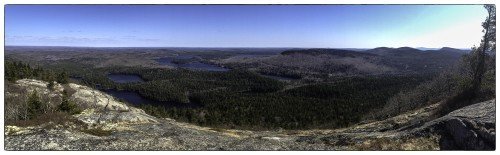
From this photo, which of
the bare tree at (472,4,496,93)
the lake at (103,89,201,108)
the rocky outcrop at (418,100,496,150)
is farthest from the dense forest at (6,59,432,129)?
the rocky outcrop at (418,100,496,150)

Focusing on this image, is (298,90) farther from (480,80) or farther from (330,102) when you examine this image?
(480,80)

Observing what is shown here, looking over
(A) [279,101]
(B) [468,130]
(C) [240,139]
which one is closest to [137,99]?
(A) [279,101]

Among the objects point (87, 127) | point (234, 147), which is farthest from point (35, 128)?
point (234, 147)

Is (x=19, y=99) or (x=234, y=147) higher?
(x=19, y=99)

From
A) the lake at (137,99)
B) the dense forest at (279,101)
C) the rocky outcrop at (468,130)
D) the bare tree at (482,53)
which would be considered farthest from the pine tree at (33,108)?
the lake at (137,99)

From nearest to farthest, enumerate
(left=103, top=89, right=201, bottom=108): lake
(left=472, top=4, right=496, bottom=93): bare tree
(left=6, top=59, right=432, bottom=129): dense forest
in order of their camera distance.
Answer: (left=472, top=4, right=496, bottom=93): bare tree → (left=6, top=59, right=432, bottom=129): dense forest → (left=103, top=89, right=201, bottom=108): lake

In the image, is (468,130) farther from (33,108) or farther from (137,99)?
(137,99)

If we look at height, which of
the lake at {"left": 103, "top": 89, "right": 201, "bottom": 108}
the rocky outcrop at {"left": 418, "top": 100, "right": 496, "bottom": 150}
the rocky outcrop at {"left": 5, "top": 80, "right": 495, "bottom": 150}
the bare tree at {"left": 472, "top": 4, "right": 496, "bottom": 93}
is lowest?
the lake at {"left": 103, "top": 89, "right": 201, "bottom": 108}

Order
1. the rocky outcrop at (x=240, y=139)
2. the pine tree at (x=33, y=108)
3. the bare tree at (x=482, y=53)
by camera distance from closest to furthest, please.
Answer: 1. the rocky outcrop at (x=240, y=139)
2. the pine tree at (x=33, y=108)
3. the bare tree at (x=482, y=53)

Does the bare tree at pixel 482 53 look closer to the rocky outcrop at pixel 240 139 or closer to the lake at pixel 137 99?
the rocky outcrop at pixel 240 139

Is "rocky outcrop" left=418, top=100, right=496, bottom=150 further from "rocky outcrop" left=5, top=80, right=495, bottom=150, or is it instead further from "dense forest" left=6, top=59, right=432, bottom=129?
"dense forest" left=6, top=59, right=432, bottom=129

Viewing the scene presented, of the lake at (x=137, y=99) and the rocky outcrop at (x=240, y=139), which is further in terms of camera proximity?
the lake at (x=137, y=99)
